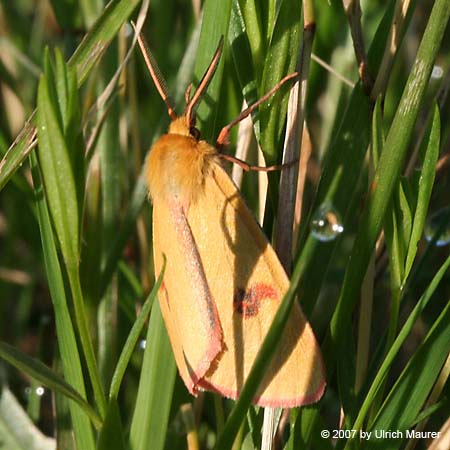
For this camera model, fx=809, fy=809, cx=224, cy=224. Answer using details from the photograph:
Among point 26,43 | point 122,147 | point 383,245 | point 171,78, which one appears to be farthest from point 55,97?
point 26,43

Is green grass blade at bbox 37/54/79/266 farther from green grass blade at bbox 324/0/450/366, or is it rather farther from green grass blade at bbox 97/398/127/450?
green grass blade at bbox 324/0/450/366

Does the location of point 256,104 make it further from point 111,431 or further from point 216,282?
point 111,431

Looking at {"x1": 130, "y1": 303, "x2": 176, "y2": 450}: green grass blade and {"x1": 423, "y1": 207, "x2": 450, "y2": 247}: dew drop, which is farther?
{"x1": 423, "y1": 207, "x2": 450, "y2": 247}: dew drop

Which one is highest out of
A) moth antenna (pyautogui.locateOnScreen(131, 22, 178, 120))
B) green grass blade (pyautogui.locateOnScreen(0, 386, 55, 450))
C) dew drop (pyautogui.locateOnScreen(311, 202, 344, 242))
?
moth antenna (pyautogui.locateOnScreen(131, 22, 178, 120))

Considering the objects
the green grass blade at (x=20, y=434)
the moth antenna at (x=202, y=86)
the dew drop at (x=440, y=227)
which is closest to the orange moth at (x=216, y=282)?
the moth antenna at (x=202, y=86)

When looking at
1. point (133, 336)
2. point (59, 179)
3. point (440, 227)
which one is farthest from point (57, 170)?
point (440, 227)

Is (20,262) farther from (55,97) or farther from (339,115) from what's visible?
(55,97)

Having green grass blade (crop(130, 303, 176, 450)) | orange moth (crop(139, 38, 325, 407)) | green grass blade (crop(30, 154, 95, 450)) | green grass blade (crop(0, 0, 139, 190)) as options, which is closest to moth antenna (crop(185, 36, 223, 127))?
orange moth (crop(139, 38, 325, 407))

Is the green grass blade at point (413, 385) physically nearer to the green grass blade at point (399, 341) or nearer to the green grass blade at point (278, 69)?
the green grass blade at point (399, 341)
